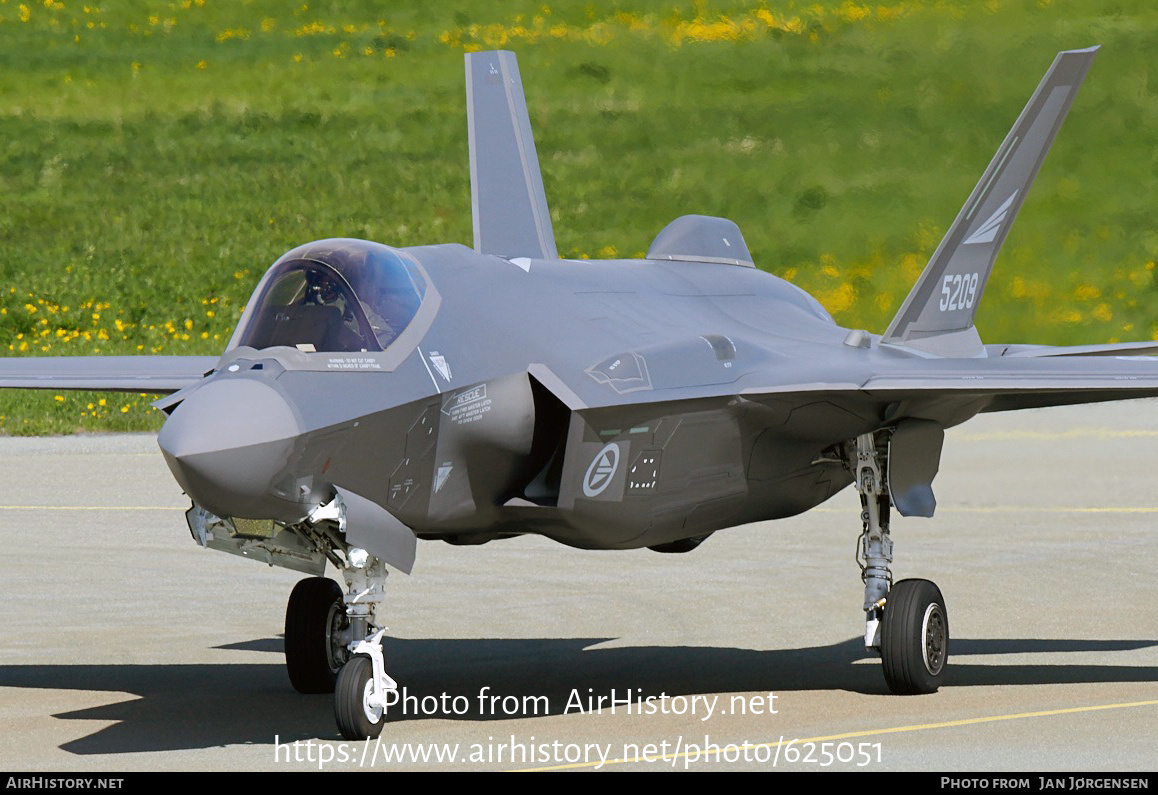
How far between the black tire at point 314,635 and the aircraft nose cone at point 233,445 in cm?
299

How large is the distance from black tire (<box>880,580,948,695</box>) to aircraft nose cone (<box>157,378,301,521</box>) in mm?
4731

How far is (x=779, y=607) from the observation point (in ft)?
56.6

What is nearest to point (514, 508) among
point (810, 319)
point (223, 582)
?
point (810, 319)

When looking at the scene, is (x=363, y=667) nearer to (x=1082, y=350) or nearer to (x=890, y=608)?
(x=890, y=608)

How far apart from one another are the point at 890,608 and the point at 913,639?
0.92ft

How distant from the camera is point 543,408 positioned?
1195 centimetres

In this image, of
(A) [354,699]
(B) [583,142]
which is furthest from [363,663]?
(B) [583,142]

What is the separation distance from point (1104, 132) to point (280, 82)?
24943 millimetres

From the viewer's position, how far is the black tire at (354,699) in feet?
35.7

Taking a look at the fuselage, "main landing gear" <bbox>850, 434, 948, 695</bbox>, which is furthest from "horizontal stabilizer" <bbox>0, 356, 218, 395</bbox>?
"main landing gear" <bbox>850, 434, 948, 695</bbox>

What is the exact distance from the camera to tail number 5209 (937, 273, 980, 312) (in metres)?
15.7

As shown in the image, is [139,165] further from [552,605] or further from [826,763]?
[826,763]

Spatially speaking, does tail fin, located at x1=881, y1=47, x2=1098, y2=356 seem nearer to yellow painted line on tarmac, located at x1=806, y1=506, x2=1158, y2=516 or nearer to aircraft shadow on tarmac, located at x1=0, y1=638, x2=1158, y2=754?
aircraft shadow on tarmac, located at x1=0, y1=638, x2=1158, y2=754

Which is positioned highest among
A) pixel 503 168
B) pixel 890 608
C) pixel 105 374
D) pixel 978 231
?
pixel 503 168
